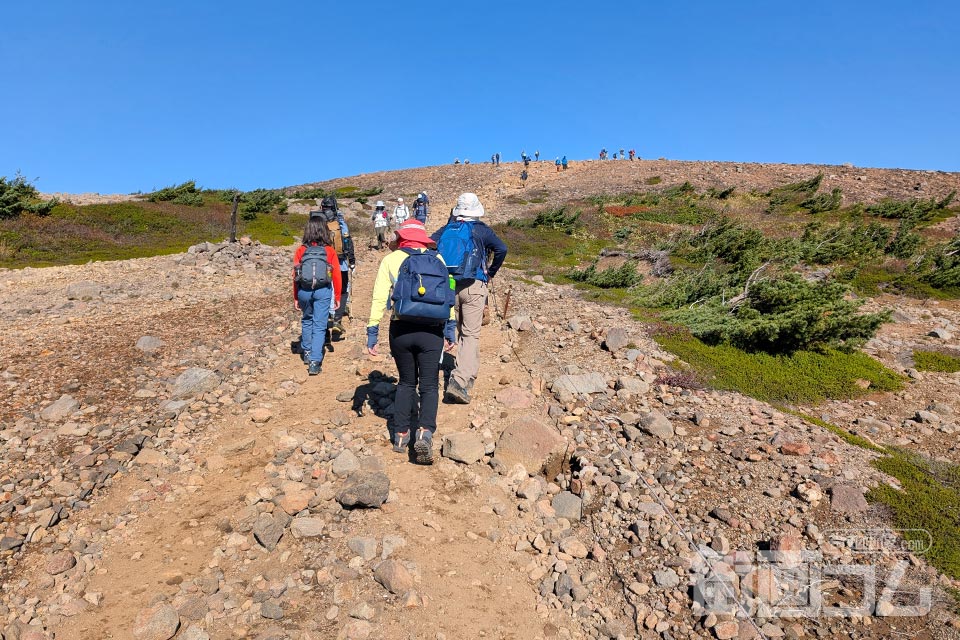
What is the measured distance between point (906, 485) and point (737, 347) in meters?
4.04

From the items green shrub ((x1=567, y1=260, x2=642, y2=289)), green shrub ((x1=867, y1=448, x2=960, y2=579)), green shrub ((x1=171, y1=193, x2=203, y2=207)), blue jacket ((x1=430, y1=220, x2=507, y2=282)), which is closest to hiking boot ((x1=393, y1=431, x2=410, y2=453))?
blue jacket ((x1=430, y1=220, x2=507, y2=282))

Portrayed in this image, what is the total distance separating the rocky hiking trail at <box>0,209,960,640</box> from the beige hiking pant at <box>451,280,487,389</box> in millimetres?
486

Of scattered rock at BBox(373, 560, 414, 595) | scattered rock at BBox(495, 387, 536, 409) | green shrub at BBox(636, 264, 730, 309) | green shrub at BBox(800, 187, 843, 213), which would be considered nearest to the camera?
scattered rock at BBox(373, 560, 414, 595)

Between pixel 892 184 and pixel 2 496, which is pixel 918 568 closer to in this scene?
pixel 2 496

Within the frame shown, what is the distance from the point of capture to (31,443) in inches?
212

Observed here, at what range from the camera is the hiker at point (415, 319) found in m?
4.81

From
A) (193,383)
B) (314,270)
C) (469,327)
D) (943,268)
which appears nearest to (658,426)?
(469,327)

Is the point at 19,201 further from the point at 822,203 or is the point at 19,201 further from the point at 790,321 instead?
the point at 822,203

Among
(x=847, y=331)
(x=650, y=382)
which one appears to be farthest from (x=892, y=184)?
(x=650, y=382)

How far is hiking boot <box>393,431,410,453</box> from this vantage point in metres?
5.48

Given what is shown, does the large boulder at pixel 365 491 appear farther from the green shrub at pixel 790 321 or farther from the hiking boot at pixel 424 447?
the green shrub at pixel 790 321

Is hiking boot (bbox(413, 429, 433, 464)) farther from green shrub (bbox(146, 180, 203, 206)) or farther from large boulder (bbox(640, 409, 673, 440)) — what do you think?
green shrub (bbox(146, 180, 203, 206))

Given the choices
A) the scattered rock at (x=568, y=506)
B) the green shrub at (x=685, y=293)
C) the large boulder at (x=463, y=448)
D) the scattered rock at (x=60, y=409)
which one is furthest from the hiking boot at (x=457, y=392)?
the green shrub at (x=685, y=293)

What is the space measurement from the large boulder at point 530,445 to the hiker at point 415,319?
818 millimetres
